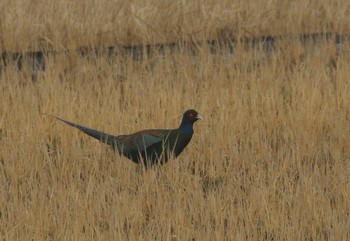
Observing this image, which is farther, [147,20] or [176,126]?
[147,20]

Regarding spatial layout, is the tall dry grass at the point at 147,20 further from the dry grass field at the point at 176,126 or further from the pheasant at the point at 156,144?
the pheasant at the point at 156,144

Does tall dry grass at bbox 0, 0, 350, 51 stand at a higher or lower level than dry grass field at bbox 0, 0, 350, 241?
higher

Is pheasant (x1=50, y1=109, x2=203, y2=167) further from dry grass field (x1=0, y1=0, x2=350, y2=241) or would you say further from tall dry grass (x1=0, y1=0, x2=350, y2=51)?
tall dry grass (x1=0, y1=0, x2=350, y2=51)

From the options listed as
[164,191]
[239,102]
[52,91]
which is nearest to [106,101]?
[52,91]

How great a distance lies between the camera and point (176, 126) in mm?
7965

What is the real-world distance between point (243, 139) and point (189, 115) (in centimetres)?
98

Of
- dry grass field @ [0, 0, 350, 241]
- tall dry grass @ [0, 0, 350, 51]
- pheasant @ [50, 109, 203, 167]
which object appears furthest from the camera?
tall dry grass @ [0, 0, 350, 51]

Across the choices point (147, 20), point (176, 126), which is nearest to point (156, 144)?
point (176, 126)

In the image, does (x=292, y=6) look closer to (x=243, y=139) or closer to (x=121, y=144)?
(x=243, y=139)

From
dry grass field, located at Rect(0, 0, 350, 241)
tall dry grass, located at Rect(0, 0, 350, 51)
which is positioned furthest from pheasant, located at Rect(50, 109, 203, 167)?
tall dry grass, located at Rect(0, 0, 350, 51)

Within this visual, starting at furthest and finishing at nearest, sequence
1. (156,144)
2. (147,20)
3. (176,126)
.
Result: 1. (147,20)
2. (176,126)
3. (156,144)

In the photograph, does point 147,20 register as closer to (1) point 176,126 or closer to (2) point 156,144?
(1) point 176,126

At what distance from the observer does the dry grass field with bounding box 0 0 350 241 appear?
533 cm

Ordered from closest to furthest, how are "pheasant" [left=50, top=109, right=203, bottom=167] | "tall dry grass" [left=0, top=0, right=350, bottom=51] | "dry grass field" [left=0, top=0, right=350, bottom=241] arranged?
"dry grass field" [left=0, top=0, right=350, bottom=241] < "pheasant" [left=50, top=109, right=203, bottom=167] < "tall dry grass" [left=0, top=0, right=350, bottom=51]
